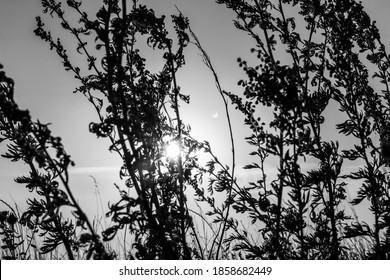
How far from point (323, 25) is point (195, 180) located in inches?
102

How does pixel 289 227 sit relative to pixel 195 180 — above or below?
below

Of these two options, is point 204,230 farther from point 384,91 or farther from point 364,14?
point 364,14

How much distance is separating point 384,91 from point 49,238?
4457 millimetres

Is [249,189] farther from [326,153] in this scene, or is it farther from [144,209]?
[144,209]

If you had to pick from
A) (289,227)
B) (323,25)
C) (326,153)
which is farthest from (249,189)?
(323,25)

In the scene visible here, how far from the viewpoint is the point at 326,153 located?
351 centimetres

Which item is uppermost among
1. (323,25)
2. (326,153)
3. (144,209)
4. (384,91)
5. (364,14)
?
(364,14)

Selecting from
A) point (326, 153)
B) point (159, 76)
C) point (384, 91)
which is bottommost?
point (326, 153)
